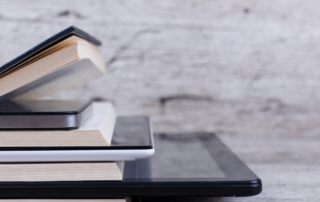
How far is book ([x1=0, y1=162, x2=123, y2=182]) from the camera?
0.37 m

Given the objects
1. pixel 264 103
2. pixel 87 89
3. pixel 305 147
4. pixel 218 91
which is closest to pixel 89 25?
pixel 87 89

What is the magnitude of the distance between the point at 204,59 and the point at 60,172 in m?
0.53

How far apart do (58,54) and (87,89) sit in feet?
1.49

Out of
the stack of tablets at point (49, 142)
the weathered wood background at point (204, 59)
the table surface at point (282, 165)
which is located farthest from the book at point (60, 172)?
the weathered wood background at point (204, 59)

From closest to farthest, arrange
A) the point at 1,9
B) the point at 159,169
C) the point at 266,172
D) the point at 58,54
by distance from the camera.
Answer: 1. the point at 58,54
2. the point at 159,169
3. the point at 266,172
4. the point at 1,9

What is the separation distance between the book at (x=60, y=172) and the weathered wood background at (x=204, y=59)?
437 millimetres

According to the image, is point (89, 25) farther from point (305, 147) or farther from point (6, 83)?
point (305, 147)

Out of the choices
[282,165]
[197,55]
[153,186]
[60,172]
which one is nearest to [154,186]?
[153,186]

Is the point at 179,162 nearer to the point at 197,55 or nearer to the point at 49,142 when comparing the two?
the point at 49,142

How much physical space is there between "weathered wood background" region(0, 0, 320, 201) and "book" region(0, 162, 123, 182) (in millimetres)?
437

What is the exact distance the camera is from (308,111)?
841 mm

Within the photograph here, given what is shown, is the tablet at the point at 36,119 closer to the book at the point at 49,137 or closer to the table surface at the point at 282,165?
the book at the point at 49,137

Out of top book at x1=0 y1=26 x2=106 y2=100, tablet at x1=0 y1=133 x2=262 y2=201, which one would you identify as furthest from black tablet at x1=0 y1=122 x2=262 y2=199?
top book at x1=0 y1=26 x2=106 y2=100

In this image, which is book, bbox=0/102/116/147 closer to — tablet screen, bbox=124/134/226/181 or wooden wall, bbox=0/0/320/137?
tablet screen, bbox=124/134/226/181
